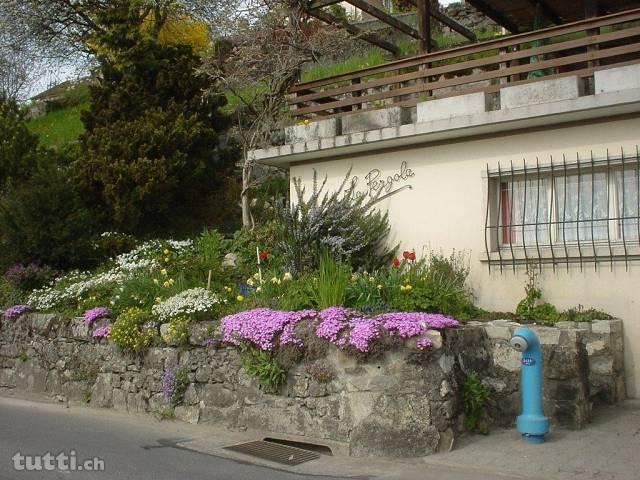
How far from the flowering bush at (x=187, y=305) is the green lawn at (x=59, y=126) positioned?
14588 mm

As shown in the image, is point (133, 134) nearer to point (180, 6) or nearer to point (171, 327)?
point (171, 327)

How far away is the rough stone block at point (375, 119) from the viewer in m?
10.8

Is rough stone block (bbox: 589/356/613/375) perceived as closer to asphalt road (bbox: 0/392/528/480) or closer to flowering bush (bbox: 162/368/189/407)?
asphalt road (bbox: 0/392/528/480)

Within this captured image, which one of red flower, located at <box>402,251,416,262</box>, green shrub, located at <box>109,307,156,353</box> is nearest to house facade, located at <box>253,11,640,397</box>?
red flower, located at <box>402,251,416,262</box>

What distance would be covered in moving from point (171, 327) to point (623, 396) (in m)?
5.44

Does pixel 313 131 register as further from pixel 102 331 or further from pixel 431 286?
pixel 102 331

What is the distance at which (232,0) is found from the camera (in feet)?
57.9

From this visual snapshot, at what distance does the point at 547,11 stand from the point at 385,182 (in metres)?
6.12

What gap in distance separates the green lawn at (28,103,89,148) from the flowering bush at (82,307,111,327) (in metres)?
13.5

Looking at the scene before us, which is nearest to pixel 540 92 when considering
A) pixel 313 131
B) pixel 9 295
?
pixel 313 131

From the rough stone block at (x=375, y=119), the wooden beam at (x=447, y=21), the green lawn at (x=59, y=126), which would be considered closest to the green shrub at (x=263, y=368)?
the rough stone block at (x=375, y=119)

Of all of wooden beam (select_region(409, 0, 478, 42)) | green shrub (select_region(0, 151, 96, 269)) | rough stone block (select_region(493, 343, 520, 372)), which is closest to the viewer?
rough stone block (select_region(493, 343, 520, 372))

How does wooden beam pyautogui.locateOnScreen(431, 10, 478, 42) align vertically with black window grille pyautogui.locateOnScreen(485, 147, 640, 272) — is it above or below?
above

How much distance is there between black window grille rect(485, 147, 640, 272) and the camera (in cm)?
927
